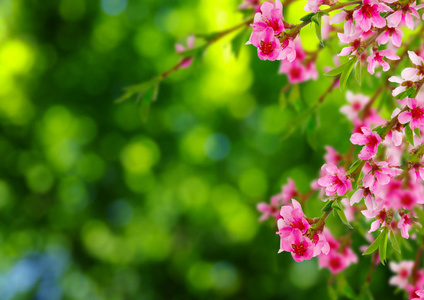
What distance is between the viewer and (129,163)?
6.53 metres

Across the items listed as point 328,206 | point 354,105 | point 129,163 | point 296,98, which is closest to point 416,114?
point 328,206

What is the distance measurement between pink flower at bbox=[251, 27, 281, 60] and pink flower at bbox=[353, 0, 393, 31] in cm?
15

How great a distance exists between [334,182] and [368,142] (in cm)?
9

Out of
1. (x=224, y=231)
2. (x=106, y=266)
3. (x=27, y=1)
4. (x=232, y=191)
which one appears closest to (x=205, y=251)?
(x=224, y=231)

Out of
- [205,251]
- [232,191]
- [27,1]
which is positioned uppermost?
[27,1]

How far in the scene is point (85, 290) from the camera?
666 centimetres

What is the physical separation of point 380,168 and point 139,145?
5.85 m

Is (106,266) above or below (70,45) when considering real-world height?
below

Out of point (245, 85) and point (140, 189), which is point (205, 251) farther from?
point (245, 85)

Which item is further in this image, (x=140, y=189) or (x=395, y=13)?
(x=140, y=189)

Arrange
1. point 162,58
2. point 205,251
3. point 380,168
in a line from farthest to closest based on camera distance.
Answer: point 205,251, point 162,58, point 380,168

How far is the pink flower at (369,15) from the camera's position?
32.5 inches

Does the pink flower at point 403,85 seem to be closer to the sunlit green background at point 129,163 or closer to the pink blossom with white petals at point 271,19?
the pink blossom with white petals at point 271,19

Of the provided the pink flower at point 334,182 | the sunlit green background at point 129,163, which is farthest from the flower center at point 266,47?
the sunlit green background at point 129,163
